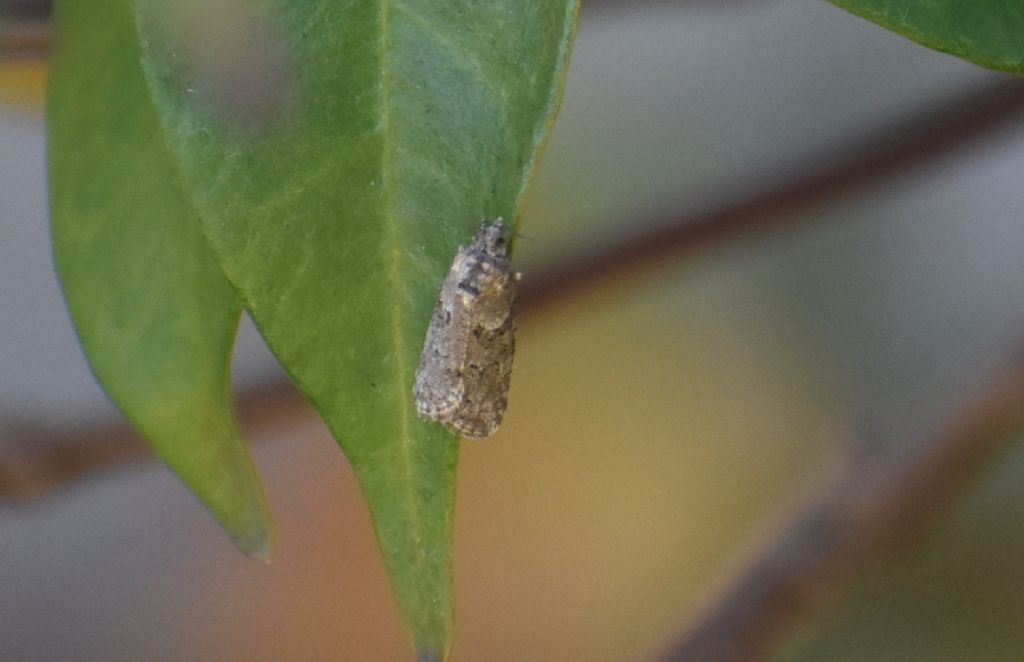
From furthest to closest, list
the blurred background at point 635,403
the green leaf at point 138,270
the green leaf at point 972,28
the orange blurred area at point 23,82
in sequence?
the blurred background at point 635,403
the orange blurred area at point 23,82
the green leaf at point 138,270
the green leaf at point 972,28

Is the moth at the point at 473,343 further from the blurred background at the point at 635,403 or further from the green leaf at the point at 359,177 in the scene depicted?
the blurred background at the point at 635,403

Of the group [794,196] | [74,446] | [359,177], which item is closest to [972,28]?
[359,177]

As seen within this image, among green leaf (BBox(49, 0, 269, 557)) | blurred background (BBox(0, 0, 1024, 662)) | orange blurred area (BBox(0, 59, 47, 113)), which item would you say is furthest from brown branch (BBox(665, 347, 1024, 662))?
orange blurred area (BBox(0, 59, 47, 113))

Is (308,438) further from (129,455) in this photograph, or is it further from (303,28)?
(303,28)

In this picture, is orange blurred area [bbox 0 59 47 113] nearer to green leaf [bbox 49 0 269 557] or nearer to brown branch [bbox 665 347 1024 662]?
green leaf [bbox 49 0 269 557]

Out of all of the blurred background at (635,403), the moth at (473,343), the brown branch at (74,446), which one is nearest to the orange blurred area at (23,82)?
the brown branch at (74,446)

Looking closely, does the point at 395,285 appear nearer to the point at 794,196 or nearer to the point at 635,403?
the point at 794,196
